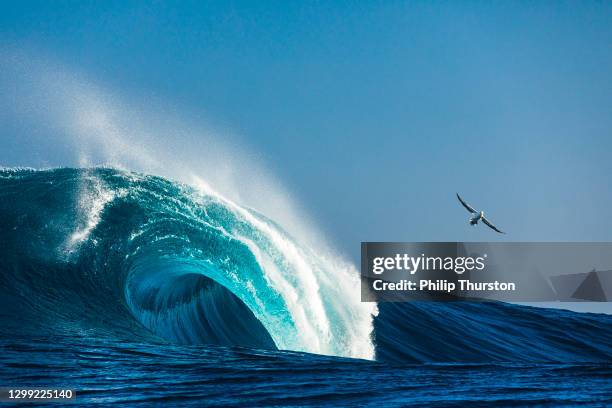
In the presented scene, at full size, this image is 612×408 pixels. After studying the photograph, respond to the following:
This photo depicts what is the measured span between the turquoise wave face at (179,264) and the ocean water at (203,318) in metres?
0.03

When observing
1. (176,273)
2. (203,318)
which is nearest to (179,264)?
(176,273)

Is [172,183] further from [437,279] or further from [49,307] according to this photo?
[437,279]

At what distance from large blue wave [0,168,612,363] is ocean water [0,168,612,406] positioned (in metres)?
0.03

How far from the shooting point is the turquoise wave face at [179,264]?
13258 millimetres

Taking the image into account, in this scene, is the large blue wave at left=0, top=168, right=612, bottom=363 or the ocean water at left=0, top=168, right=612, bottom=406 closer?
the ocean water at left=0, top=168, right=612, bottom=406

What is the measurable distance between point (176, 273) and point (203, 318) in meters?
1.41

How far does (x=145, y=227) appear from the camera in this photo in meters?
14.9

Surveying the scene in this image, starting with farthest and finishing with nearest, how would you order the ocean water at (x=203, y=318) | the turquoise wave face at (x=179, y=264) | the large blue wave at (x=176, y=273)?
the turquoise wave face at (x=179, y=264)
the large blue wave at (x=176, y=273)
the ocean water at (x=203, y=318)

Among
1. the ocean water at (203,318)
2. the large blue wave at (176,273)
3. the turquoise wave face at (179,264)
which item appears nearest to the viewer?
the ocean water at (203,318)

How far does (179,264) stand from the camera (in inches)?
599

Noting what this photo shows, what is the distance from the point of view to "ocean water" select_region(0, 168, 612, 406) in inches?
303

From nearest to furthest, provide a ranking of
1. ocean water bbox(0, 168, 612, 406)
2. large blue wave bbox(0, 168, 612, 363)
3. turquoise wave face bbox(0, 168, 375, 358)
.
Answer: ocean water bbox(0, 168, 612, 406) → large blue wave bbox(0, 168, 612, 363) → turquoise wave face bbox(0, 168, 375, 358)

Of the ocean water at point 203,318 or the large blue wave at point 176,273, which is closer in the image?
the ocean water at point 203,318

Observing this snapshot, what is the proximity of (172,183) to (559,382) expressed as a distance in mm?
9986
